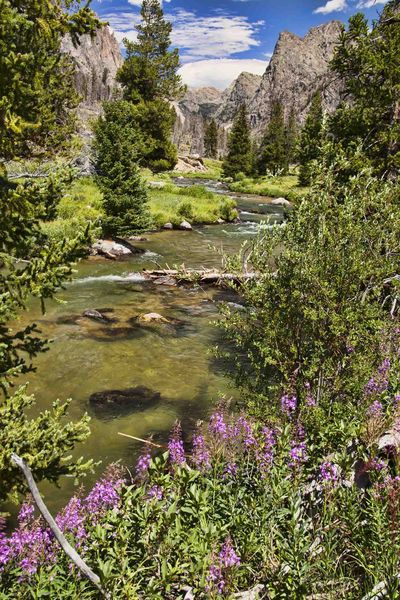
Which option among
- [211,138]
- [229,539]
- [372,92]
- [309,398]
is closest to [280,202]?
[372,92]

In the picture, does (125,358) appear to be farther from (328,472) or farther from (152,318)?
(328,472)

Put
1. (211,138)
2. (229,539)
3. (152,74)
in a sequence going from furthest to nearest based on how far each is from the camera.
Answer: (211,138), (152,74), (229,539)

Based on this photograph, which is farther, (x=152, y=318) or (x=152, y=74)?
(x=152, y=74)

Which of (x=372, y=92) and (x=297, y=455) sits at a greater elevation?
(x=372, y=92)

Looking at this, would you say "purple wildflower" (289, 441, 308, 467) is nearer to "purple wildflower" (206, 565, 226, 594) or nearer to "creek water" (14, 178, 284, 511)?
"purple wildflower" (206, 565, 226, 594)

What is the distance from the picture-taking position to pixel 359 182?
8.98 m

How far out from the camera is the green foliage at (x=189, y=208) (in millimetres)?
39750

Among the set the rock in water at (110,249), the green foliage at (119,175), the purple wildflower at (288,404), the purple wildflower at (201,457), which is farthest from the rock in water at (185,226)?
the purple wildflower at (201,457)

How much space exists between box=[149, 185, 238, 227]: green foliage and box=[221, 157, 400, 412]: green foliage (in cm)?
3043

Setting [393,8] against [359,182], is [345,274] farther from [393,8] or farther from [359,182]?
[393,8]

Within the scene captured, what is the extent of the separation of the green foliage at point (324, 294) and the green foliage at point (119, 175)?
2221 centimetres

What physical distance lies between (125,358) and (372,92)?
486 inches

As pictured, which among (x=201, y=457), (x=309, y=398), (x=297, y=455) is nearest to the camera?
(x=297, y=455)

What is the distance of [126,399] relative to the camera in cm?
1289
